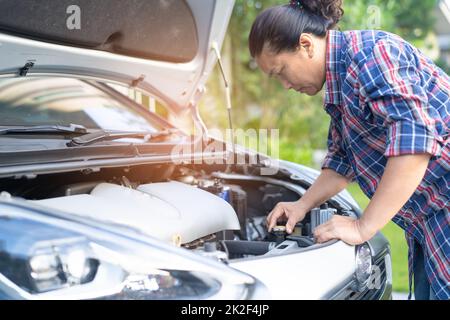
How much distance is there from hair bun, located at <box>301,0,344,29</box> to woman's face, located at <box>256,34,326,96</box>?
0.35 ft

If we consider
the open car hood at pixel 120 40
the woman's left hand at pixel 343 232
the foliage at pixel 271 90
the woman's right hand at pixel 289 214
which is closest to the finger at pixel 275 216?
the woman's right hand at pixel 289 214

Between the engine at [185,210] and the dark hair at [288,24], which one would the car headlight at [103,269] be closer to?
the engine at [185,210]

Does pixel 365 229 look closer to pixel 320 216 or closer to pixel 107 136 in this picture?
pixel 320 216

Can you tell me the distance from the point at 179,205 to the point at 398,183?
2.68ft

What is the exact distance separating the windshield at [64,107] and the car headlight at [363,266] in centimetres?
135

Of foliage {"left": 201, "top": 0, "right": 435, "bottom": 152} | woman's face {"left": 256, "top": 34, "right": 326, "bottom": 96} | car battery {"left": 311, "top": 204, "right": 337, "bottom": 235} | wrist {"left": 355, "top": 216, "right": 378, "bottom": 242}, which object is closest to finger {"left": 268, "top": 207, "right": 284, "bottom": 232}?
car battery {"left": 311, "top": 204, "right": 337, "bottom": 235}

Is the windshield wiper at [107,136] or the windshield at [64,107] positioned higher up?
the windshield at [64,107]

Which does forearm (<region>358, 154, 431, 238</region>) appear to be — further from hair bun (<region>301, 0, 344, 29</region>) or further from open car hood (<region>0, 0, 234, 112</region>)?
open car hood (<region>0, 0, 234, 112</region>)

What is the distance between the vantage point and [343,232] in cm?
169

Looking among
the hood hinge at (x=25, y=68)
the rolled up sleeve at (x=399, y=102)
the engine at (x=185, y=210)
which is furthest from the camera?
the hood hinge at (x=25, y=68)

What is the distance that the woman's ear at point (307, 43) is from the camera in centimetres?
164

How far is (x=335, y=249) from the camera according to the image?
1681 millimetres

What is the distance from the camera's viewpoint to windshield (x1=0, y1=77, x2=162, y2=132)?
229 cm

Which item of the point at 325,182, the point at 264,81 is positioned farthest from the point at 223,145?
the point at 264,81
